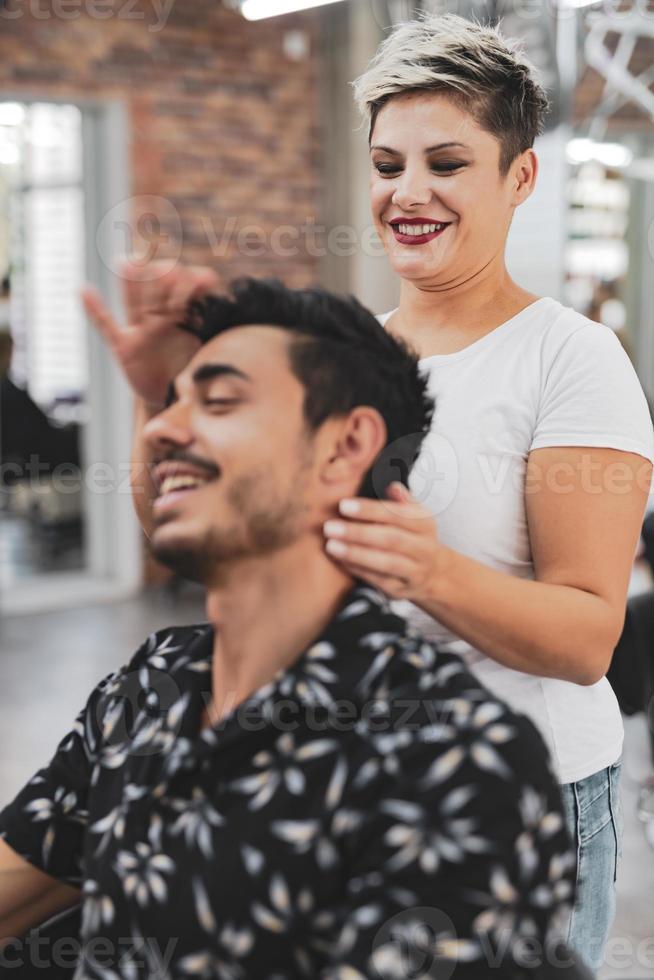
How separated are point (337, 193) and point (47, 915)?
17.7ft

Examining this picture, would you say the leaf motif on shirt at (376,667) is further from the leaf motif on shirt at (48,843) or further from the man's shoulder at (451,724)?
the leaf motif on shirt at (48,843)

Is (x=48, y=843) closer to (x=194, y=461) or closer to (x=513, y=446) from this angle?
(x=194, y=461)

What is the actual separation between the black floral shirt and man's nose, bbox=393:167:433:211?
0.45 metres

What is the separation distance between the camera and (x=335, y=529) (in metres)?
1.04

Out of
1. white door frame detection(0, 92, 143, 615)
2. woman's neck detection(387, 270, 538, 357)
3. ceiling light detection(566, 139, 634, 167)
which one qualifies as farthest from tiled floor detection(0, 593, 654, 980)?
ceiling light detection(566, 139, 634, 167)

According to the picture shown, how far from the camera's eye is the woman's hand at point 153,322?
1.05m

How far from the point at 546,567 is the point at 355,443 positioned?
0.28 metres

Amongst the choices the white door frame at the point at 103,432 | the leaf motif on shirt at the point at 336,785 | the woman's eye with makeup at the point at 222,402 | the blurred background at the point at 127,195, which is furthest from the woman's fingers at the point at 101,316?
the white door frame at the point at 103,432

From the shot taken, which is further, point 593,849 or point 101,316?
point 593,849

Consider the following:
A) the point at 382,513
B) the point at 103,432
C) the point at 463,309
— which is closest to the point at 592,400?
the point at 463,309

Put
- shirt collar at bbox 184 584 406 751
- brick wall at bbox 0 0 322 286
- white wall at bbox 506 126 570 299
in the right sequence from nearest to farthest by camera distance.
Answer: shirt collar at bbox 184 584 406 751 < white wall at bbox 506 126 570 299 < brick wall at bbox 0 0 322 286

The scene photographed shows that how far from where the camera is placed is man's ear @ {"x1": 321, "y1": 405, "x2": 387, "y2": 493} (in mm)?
1084

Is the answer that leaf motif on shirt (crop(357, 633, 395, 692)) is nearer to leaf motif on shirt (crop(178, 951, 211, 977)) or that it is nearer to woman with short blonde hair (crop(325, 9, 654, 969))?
woman with short blonde hair (crop(325, 9, 654, 969))

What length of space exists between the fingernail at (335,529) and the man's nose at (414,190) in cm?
41
